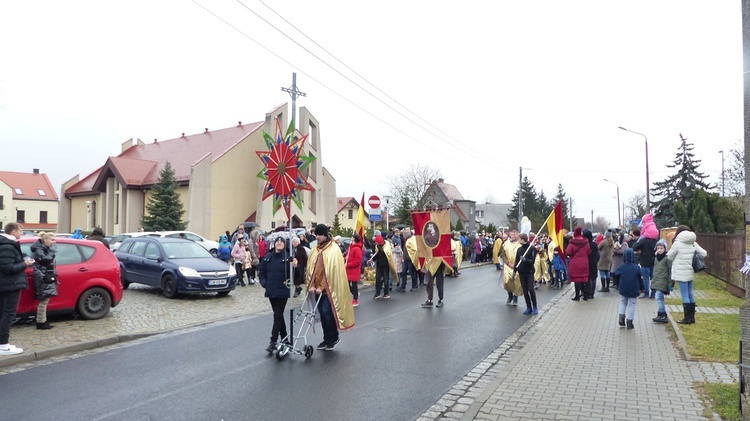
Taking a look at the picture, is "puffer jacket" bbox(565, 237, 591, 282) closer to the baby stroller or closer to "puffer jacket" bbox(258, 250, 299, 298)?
the baby stroller

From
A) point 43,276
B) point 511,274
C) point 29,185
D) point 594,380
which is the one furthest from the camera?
point 29,185

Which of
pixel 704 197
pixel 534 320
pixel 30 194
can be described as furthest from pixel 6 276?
pixel 30 194

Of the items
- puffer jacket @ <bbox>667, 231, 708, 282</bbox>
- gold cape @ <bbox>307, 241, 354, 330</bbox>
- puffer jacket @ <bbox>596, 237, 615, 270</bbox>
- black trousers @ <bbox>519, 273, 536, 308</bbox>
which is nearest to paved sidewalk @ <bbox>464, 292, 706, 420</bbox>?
puffer jacket @ <bbox>667, 231, 708, 282</bbox>

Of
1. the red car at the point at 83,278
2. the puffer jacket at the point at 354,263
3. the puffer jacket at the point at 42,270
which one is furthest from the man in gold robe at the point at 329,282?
the puffer jacket at the point at 354,263

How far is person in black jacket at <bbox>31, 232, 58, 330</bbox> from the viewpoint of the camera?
9.51 metres

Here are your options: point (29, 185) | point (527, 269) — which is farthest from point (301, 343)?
point (29, 185)

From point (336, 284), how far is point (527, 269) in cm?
585

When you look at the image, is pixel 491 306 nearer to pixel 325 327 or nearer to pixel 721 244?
pixel 325 327

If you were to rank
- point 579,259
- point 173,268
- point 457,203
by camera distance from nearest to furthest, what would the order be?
point 173,268 → point 579,259 → point 457,203

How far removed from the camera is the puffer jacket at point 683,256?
10.5m

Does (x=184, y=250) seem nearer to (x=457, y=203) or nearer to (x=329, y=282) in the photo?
(x=329, y=282)

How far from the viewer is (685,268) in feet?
34.4

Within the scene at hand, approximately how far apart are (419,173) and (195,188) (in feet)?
89.9

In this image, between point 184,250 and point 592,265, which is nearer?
point 184,250
